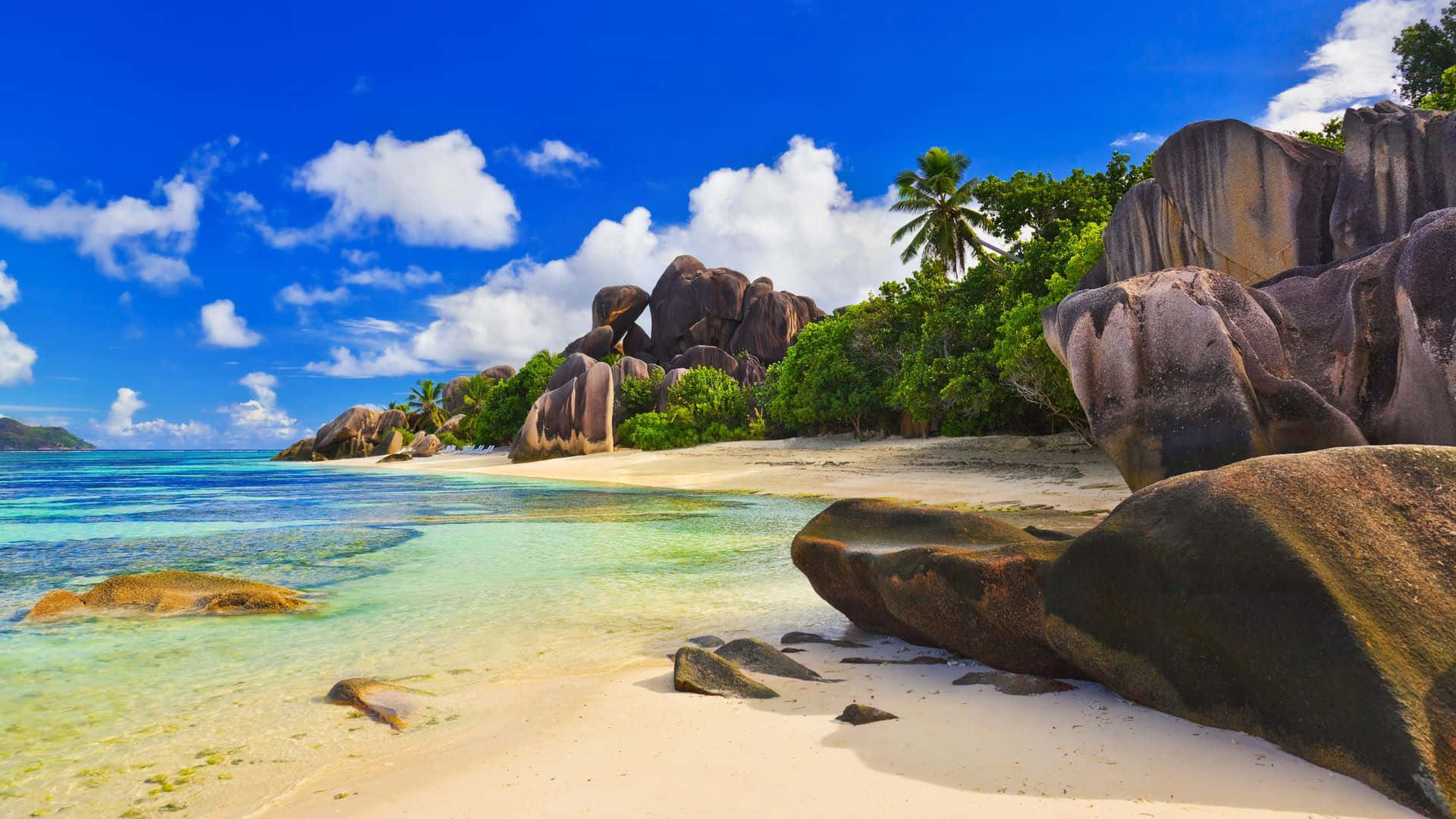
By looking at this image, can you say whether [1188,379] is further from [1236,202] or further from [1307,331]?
[1236,202]

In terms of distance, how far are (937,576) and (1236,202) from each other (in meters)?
12.5

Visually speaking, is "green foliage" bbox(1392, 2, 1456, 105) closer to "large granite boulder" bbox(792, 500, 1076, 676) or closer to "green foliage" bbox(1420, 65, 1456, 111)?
"green foliage" bbox(1420, 65, 1456, 111)

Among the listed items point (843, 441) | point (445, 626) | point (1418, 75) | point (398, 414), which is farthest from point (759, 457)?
point (398, 414)

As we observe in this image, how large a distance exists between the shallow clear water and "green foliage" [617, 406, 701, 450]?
20.2 metres

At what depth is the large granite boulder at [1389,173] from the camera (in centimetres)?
1024

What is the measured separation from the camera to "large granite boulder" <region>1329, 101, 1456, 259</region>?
10242 millimetres

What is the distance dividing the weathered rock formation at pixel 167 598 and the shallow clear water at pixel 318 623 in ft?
0.93

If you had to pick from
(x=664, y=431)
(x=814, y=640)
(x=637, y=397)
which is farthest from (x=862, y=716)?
(x=637, y=397)

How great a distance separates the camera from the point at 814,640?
493 centimetres

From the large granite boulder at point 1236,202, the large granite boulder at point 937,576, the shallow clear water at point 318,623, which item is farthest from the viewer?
the large granite boulder at point 1236,202

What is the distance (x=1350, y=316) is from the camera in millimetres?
8148

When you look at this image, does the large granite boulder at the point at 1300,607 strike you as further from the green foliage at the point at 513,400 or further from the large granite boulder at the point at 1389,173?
the green foliage at the point at 513,400

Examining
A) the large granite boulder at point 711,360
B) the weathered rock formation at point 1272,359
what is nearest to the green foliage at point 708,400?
the large granite boulder at point 711,360

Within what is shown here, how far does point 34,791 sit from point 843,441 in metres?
27.5
